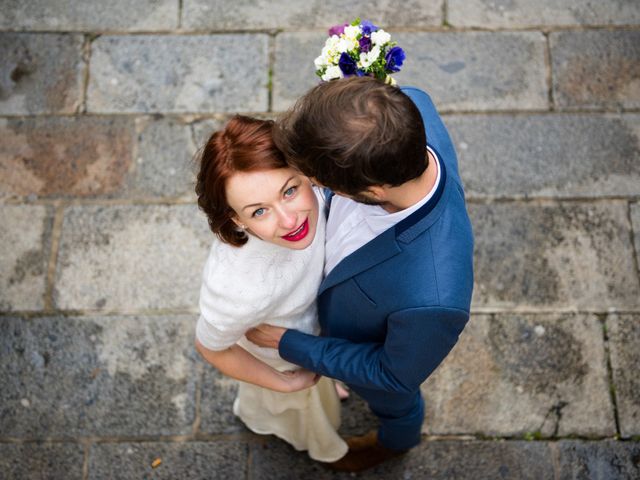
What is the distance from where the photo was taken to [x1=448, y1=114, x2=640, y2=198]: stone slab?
3736 millimetres

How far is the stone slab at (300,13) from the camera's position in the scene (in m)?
4.19

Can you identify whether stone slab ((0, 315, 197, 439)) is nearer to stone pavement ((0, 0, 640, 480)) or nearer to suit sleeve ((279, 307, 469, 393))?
stone pavement ((0, 0, 640, 480))

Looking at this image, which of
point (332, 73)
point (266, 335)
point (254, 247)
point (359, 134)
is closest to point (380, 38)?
point (332, 73)

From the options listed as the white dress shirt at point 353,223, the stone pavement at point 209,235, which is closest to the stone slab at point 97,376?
the stone pavement at point 209,235

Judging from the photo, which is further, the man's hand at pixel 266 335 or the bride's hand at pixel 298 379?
the bride's hand at pixel 298 379

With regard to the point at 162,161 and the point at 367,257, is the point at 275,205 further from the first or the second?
the point at 162,161

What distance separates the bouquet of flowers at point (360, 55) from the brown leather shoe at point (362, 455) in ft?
6.03

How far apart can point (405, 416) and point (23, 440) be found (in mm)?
1924

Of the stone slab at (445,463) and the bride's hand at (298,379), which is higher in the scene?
the bride's hand at (298,379)

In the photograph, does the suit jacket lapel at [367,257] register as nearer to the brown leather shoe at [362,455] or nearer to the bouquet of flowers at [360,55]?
the bouquet of flowers at [360,55]

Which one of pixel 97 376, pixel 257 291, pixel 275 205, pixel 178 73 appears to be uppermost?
pixel 275 205

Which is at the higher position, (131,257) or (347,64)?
(347,64)

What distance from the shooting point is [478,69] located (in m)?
4.03

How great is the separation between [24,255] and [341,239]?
2.25 metres
